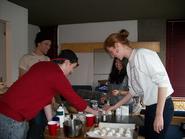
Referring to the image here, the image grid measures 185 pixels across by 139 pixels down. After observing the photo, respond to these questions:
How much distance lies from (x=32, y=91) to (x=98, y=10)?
2.96 meters

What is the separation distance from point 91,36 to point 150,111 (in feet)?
13.0

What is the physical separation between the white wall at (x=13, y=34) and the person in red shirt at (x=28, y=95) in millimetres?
2283

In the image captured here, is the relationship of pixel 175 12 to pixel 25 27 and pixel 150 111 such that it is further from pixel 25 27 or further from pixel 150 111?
pixel 150 111

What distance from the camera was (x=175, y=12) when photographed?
14.4ft

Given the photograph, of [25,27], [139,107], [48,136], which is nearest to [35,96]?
[48,136]

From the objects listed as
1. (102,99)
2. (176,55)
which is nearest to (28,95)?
(102,99)

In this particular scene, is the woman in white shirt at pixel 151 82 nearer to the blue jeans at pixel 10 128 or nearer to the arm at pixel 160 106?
the arm at pixel 160 106

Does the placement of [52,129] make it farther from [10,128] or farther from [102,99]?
[102,99]

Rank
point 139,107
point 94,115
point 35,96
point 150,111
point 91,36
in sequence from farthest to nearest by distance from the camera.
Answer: point 91,36, point 139,107, point 94,115, point 150,111, point 35,96

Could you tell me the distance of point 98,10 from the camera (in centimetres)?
422

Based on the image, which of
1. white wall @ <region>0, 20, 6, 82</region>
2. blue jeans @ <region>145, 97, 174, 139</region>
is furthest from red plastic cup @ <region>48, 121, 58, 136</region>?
white wall @ <region>0, 20, 6, 82</region>

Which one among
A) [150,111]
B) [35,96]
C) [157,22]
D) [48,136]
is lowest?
[48,136]

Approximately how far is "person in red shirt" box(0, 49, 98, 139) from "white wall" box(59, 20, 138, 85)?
3681mm

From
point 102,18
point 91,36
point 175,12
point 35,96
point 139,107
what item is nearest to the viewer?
point 35,96
